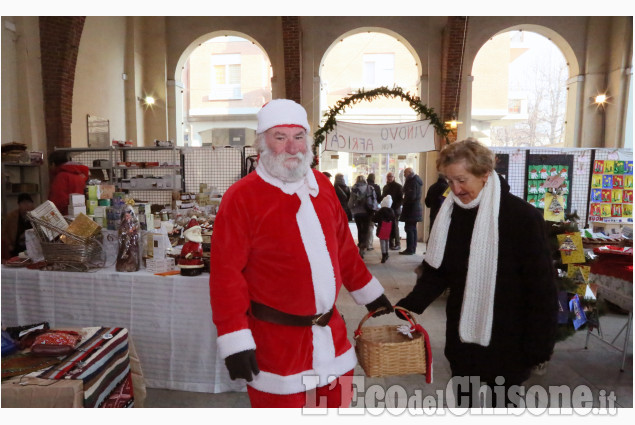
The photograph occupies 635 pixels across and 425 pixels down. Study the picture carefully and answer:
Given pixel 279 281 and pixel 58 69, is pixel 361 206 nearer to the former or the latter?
pixel 58 69

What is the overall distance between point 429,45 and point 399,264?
5.61 meters

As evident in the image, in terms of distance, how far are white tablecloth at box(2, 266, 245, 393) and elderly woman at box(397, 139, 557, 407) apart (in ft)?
5.49

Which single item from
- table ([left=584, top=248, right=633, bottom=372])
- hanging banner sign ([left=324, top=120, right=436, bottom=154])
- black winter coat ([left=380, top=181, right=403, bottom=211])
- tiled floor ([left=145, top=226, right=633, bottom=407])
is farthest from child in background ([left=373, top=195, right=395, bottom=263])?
table ([left=584, top=248, right=633, bottom=372])

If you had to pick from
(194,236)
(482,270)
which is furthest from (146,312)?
(482,270)

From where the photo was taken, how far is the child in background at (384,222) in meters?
7.47

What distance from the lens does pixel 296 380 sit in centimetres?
175

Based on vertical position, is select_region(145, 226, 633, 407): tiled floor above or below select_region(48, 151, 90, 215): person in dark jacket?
below

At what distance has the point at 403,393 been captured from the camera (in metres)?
2.99

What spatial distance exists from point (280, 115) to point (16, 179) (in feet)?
23.1

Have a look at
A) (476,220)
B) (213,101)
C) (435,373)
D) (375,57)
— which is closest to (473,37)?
(435,373)

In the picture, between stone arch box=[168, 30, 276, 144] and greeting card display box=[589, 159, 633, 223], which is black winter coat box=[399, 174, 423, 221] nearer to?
greeting card display box=[589, 159, 633, 223]

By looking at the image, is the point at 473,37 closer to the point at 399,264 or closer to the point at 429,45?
the point at 429,45

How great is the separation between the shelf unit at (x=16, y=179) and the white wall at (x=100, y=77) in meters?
1.13

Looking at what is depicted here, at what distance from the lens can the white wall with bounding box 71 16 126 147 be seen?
339 inches
